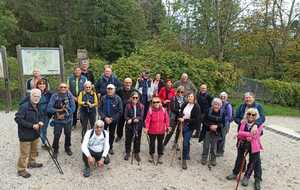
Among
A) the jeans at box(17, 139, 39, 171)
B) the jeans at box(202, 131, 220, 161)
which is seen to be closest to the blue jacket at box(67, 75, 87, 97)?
the jeans at box(17, 139, 39, 171)

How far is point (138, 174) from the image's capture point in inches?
289

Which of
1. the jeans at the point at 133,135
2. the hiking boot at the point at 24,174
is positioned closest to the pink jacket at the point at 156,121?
the jeans at the point at 133,135

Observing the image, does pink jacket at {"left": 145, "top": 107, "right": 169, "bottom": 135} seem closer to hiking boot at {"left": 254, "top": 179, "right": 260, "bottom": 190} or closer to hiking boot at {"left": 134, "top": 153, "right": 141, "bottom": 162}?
hiking boot at {"left": 134, "top": 153, "right": 141, "bottom": 162}

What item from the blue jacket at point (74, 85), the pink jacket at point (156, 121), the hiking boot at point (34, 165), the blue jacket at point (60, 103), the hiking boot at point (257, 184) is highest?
the blue jacket at point (74, 85)

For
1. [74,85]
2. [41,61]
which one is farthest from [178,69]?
[74,85]

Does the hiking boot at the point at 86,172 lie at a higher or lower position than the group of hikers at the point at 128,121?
lower

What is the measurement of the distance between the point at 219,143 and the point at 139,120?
Result: 2113 millimetres

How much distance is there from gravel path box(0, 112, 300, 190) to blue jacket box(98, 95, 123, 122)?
0.98 m

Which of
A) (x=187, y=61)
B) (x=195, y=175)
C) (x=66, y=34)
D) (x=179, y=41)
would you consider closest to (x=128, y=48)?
(x=66, y=34)

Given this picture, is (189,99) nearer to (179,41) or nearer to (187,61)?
(187,61)

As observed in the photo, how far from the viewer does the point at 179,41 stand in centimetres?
2312

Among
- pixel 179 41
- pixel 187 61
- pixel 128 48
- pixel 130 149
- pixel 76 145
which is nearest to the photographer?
pixel 130 149

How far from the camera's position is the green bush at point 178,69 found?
527 inches

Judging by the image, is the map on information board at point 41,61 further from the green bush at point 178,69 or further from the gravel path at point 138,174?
the green bush at point 178,69
